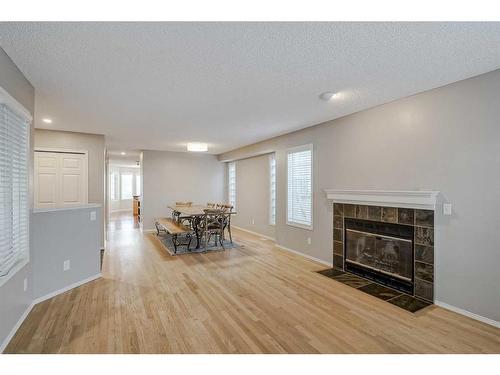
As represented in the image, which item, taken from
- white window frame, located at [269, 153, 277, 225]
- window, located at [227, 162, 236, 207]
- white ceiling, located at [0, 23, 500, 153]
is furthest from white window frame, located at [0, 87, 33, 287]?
window, located at [227, 162, 236, 207]

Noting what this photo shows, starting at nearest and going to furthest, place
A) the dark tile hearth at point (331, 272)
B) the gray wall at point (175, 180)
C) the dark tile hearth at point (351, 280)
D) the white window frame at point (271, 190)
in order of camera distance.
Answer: the dark tile hearth at point (351, 280) → the dark tile hearth at point (331, 272) → the white window frame at point (271, 190) → the gray wall at point (175, 180)

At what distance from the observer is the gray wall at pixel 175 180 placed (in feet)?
26.0

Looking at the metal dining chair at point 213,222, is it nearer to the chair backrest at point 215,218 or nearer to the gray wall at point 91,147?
the chair backrest at point 215,218

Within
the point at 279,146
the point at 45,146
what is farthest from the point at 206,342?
the point at 45,146

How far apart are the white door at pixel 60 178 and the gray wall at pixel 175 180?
251cm

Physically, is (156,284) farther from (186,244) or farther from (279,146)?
(279,146)

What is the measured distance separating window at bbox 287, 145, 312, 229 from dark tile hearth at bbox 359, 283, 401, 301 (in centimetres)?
156

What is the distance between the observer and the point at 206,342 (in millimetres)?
2197

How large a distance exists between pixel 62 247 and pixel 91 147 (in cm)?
287

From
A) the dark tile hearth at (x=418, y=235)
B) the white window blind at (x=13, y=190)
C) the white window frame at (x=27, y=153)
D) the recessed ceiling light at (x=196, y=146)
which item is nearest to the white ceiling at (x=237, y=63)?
the white window frame at (x=27, y=153)

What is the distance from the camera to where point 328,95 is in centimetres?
318

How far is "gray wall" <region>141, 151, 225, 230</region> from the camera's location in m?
7.93

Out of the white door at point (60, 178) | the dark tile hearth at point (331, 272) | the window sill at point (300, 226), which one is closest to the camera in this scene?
the dark tile hearth at point (331, 272)

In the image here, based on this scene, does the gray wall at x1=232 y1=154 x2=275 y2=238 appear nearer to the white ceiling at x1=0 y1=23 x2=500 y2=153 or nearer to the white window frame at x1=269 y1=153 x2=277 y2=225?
the white window frame at x1=269 y1=153 x2=277 y2=225
